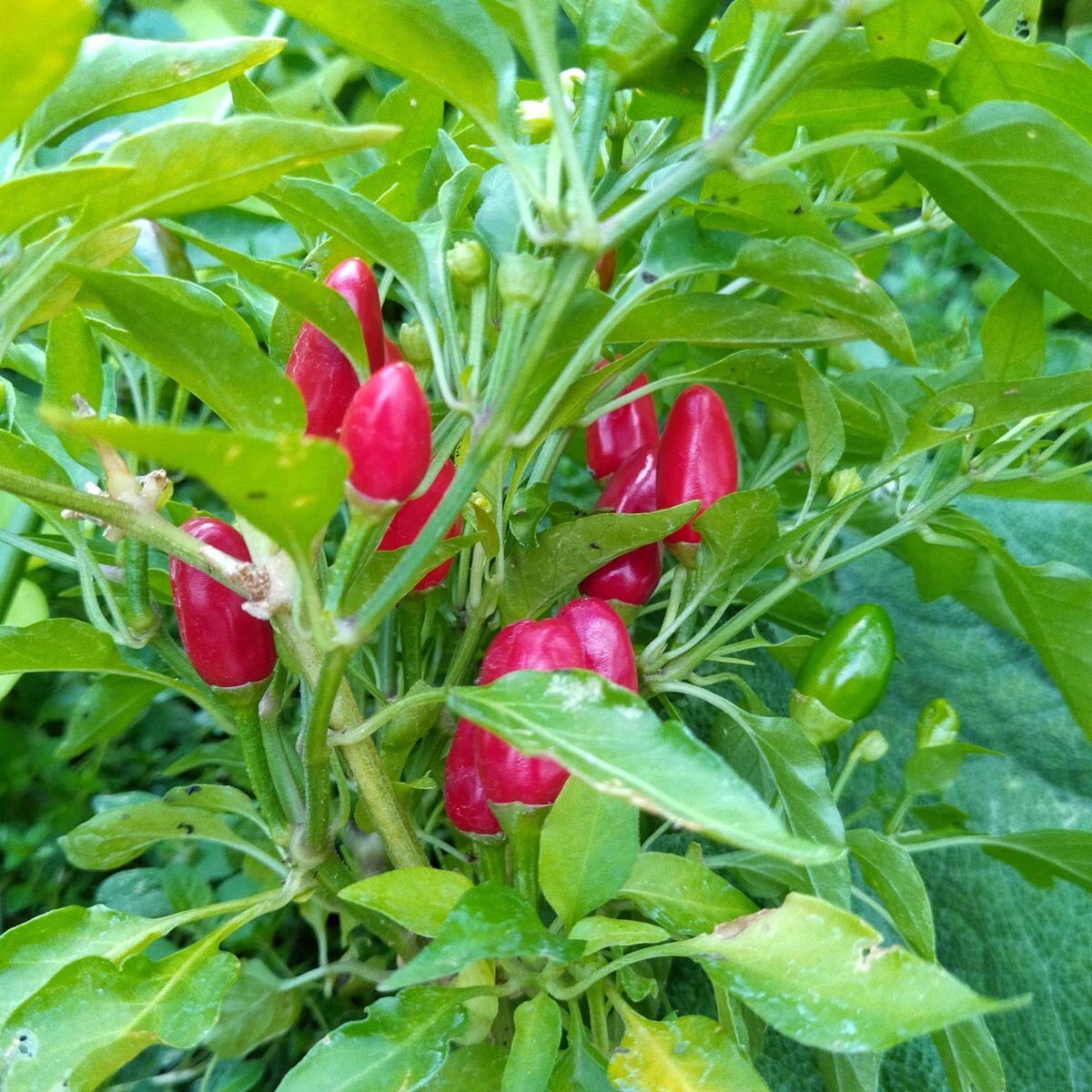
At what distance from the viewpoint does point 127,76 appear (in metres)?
0.34

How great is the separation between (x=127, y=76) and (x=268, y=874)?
46 cm

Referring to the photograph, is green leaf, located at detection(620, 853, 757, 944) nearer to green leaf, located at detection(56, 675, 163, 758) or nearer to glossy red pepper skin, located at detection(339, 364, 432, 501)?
glossy red pepper skin, located at detection(339, 364, 432, 501)

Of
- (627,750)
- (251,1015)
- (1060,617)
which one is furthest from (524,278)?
(251,1015)

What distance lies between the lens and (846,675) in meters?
0.50

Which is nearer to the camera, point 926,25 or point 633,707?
point 633,707

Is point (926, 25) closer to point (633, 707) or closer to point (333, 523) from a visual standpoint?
point (633, 707)

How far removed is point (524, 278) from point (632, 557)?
21 cm

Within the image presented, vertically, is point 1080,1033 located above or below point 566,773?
below

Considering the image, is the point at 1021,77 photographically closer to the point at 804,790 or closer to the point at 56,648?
the point at 804,790

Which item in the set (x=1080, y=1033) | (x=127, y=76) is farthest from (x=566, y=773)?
(x=1080, y=1033)

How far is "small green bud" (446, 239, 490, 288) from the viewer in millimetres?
339

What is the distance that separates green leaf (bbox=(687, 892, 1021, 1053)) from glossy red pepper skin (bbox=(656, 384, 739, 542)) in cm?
20

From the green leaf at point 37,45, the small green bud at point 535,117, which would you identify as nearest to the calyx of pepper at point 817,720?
the small green bud at point 535,117

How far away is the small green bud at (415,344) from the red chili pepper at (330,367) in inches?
1.1
